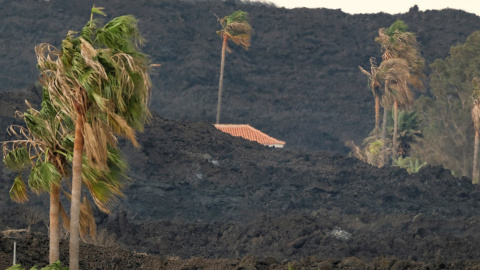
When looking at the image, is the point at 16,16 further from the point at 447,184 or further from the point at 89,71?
the point at 89,71

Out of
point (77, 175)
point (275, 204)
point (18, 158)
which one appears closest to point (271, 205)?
point (275, 204)

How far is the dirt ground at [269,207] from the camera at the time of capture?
143 feet

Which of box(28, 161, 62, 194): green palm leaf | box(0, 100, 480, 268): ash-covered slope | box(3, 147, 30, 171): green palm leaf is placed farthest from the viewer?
box(0, 100, 480, 268): ash-covered slope

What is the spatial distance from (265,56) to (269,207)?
6431cm

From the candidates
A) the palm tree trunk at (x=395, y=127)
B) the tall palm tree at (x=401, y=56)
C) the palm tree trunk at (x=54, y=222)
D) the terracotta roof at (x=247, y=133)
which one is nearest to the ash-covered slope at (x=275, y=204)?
the terracotta roof at (x=247, y=133)

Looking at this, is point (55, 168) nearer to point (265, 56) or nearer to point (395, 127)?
point (395, 127)

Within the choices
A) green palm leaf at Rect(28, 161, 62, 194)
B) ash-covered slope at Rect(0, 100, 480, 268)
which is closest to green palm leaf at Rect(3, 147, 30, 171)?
green palm leaf at Rect(28, 161, 62, 194)

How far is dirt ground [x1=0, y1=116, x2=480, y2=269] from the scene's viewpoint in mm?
43438

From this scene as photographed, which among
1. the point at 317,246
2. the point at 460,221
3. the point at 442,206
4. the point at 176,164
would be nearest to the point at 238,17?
the point at 176,164

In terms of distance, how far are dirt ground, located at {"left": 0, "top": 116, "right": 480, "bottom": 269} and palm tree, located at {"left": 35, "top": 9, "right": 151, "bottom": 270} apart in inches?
700

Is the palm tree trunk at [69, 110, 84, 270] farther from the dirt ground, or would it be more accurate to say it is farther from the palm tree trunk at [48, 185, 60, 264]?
the dirt ground

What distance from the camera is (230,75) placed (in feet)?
375

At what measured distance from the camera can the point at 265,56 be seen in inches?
4779

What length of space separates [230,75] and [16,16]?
23.6m
